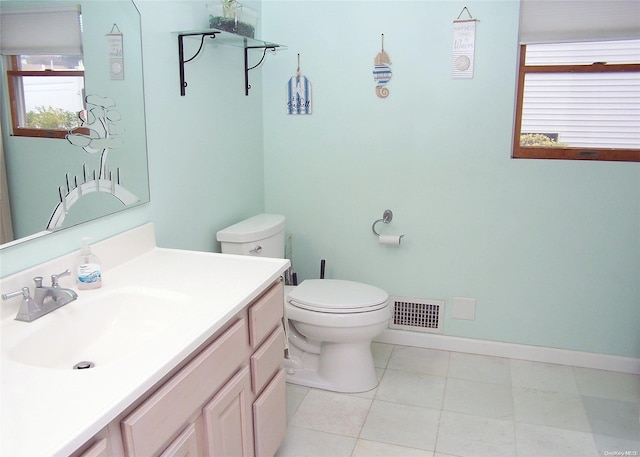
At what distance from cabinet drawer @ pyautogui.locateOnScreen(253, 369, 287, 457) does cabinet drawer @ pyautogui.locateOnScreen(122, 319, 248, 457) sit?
256 millimetres

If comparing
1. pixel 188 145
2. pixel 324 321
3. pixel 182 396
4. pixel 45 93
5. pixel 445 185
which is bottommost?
pixel 324 321

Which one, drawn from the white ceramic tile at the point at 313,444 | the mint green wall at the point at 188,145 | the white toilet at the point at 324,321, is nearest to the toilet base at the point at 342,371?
the white toilet at the point at 324,321

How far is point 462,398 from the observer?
2578 mm

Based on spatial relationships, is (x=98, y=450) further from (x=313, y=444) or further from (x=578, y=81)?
(x=578, y=81)

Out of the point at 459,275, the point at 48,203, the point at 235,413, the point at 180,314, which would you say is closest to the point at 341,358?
the point at 459,275

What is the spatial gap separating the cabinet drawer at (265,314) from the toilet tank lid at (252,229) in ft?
1.96

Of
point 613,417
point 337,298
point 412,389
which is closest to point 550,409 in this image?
point 613,417

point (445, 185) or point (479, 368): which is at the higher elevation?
point (445, 185)

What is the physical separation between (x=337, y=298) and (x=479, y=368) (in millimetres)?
906

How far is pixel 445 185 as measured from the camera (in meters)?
2.88

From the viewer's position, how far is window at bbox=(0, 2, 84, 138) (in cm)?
145

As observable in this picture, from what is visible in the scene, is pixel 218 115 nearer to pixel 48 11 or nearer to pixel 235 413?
pixel 48 11

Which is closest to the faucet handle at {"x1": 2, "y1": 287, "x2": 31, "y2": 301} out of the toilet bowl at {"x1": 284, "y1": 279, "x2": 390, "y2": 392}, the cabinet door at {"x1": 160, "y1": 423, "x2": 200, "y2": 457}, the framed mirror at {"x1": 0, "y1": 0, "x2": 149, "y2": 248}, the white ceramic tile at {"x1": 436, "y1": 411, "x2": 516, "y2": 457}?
the framed mirror at {"x1": 0, "y1": 0, "x2": 149, "y2": 248}

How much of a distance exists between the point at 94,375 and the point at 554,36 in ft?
8.00
